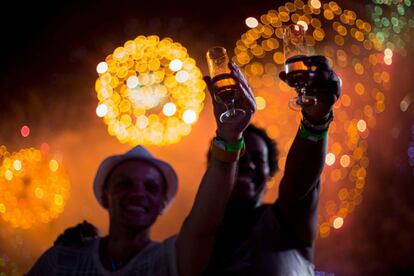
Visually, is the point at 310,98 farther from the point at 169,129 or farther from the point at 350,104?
the point at 350,104

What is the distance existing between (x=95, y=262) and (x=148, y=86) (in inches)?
167

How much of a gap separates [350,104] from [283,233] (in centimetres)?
779

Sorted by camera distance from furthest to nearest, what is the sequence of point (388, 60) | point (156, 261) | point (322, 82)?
point (388, 60) → point (156, 261) → point (322, 82)

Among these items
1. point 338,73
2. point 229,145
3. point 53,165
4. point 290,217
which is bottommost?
point 290,217

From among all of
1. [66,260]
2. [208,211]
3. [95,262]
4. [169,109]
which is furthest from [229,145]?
[169,109]

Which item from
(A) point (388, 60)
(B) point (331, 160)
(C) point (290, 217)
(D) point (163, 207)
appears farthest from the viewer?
(A) point (388, 60)

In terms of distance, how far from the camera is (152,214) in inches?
115

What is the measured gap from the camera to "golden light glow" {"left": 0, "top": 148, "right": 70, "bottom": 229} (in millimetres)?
11547

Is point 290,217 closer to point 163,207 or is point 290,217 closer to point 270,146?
point 270,146

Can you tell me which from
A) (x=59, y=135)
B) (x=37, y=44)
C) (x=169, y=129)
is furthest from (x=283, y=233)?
(x=59, y=135)

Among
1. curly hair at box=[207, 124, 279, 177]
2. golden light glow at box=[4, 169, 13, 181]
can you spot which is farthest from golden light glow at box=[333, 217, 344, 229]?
golden light glow at box=[4, 169, 13, 181]

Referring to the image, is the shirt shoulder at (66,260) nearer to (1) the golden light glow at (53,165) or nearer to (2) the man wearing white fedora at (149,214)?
(2) the man wearing white fedora at (149,214)

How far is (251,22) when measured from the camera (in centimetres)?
820

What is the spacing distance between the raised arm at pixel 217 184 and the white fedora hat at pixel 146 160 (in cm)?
101
